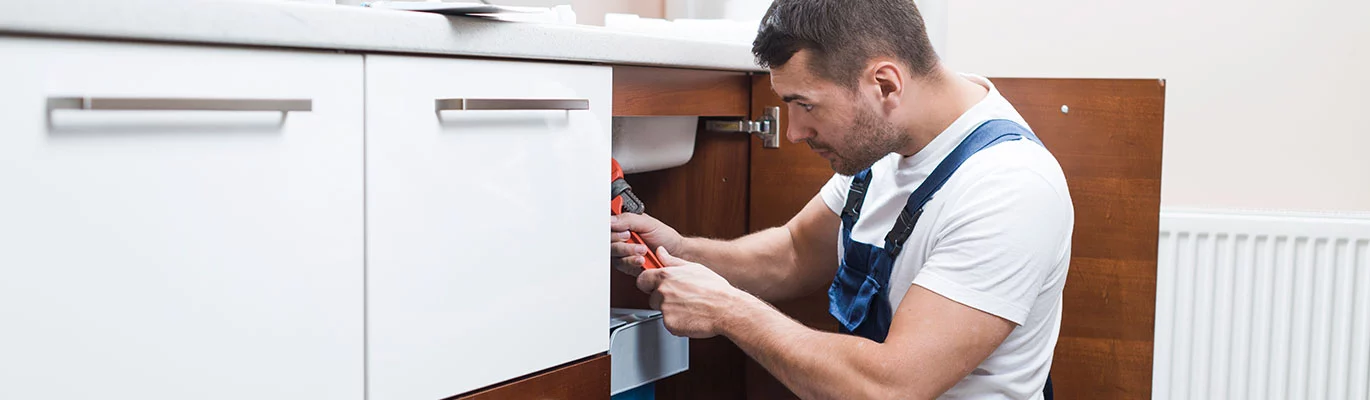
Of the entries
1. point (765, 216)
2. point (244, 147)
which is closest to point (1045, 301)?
point (765, 216)

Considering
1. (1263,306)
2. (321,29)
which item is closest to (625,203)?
(321,29)

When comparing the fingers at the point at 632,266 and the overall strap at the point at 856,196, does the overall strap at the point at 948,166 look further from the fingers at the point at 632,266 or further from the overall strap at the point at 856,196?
the fingers at the point at 632,266

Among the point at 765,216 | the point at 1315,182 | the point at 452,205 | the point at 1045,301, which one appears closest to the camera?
the point at 452,205

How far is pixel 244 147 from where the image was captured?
2.36 ft

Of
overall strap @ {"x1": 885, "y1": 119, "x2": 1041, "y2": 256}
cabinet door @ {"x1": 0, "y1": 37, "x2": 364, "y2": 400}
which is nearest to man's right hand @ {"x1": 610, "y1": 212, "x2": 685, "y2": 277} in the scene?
overall strap @ {"x1": 885, "y1": 119, "x2": 1041, "y2": 256}

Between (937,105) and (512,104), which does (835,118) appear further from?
(512,104)

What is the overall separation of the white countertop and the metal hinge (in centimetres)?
29

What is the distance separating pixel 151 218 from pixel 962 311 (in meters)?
0.65

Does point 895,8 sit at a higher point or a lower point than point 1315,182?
higher

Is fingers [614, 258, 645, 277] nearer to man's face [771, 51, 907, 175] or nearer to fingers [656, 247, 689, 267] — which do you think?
fingers [656, 247, 689, 267]

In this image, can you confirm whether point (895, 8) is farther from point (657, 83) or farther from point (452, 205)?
point (452, 205)

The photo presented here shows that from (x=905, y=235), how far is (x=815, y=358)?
0.54 feet

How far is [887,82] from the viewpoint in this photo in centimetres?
110

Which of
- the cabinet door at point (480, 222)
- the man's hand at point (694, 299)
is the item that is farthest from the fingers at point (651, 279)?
the cabinet door at point (480, 222)
